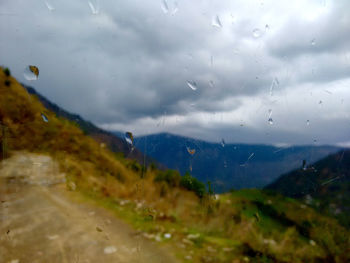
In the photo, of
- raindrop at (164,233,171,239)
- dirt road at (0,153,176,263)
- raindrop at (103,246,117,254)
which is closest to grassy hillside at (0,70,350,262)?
raindrop at (164,233,171,239)

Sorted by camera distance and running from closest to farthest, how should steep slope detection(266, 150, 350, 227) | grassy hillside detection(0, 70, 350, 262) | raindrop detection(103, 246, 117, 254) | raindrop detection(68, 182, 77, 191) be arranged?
raindrop detection(103, 246, 117, 254), grassy hillside detection(0, 70, 350, 262), steep slope detection(266, 150, 350, 227), raindrop detection(68, 182, 77, 191)

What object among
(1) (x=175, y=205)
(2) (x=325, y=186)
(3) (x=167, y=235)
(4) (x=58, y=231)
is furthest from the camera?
(1) (x=175, y=205)

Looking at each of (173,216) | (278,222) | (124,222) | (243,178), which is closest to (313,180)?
(243,178)

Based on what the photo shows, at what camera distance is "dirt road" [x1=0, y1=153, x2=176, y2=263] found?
269cm

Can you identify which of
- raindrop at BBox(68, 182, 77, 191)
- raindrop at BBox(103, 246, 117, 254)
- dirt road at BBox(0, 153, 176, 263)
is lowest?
raindrop at BBox(103, 246, 117, 254)

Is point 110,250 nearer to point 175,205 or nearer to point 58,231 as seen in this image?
point 58,231

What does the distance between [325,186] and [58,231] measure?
18.5 feet

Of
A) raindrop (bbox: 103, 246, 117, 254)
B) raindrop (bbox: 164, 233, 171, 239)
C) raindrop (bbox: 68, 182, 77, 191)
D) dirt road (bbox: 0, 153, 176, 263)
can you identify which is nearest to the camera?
dirt road (bbox: 0, 153, 176, 263)

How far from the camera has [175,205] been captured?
5.49 metres

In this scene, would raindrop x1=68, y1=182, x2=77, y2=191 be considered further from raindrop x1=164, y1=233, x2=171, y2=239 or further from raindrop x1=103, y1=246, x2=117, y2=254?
raindrop x1=164, y1=233, x2=171, y2=239

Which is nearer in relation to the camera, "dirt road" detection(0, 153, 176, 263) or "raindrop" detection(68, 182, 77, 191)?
"dirt road" detection(0, 153, 176, 263)

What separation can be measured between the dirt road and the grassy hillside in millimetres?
421

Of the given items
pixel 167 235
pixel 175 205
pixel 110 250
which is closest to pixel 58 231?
pixel 110 250

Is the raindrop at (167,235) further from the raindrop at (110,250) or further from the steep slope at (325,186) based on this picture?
the steep slope at (325,186)
